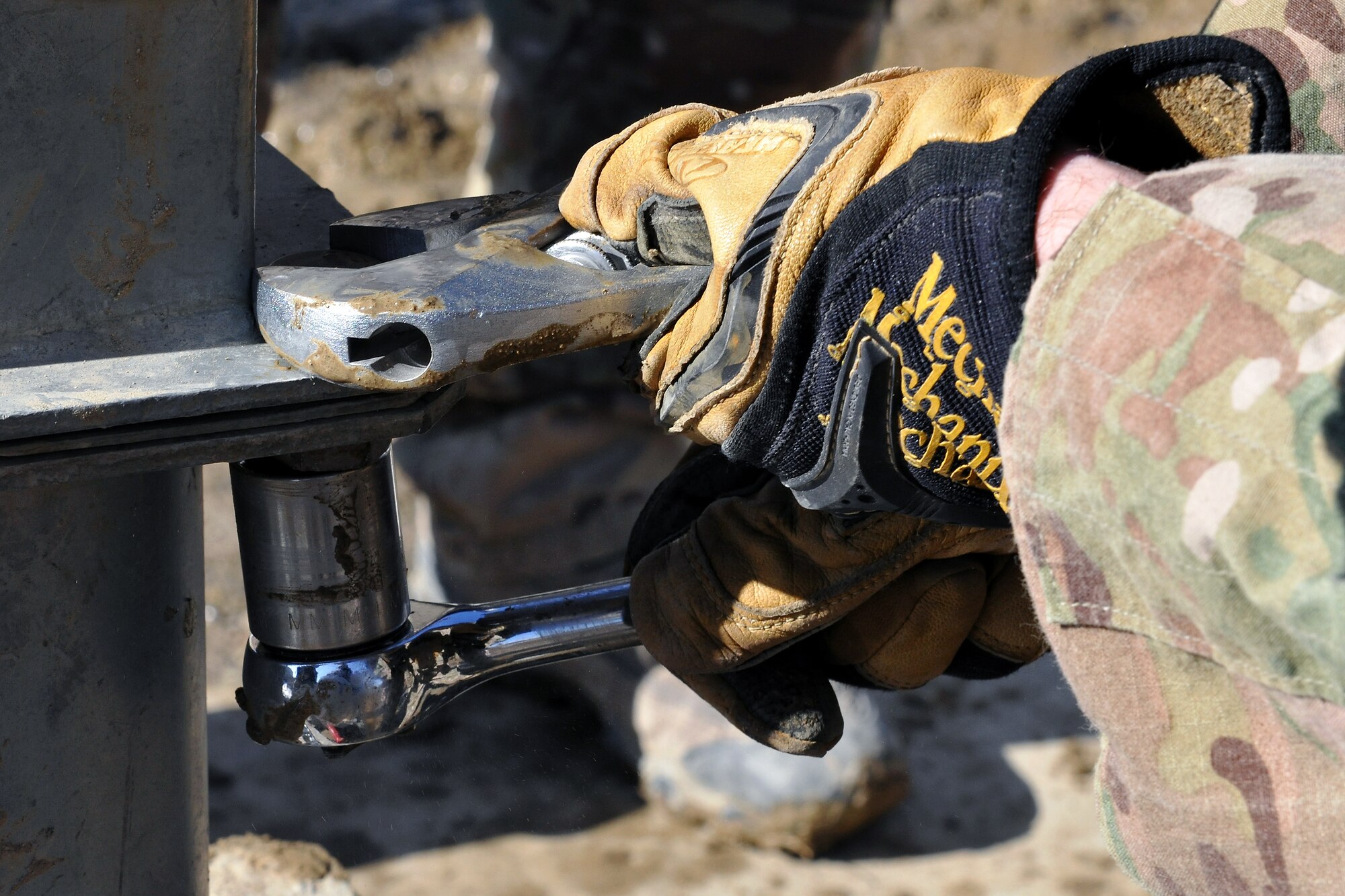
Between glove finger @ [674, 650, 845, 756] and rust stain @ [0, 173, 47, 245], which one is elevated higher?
rust stain @ [0, 173, 47, 245]

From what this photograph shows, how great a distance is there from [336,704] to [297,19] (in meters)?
3.57

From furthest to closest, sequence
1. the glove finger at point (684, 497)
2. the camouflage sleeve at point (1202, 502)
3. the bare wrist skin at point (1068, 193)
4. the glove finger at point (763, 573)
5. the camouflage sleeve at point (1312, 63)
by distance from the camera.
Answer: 1. the glove finger at point (684, 497)
2. the glove finger at point (763, 573)
3. the camouflage sleeve at point (1312, 63)
4. the bare wrist skin at point (1068, 193)
5. the camouflage sleeve at point (1202, 502)

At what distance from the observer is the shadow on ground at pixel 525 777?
5.83ft

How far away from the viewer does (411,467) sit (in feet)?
6.98

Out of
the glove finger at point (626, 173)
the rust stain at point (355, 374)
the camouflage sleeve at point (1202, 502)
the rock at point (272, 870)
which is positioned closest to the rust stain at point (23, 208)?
the rust stain at point (355, 374)

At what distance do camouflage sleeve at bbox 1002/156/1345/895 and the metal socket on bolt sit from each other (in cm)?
40

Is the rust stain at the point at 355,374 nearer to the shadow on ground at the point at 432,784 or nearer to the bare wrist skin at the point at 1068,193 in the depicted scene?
the bare wrist skin at the point at 1068,193

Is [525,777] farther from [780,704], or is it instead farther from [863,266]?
[863,266]

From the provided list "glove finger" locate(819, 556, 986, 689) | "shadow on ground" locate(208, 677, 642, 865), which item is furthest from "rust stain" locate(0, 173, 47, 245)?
"shadow on ground" locate(208, 677, 642, 865)

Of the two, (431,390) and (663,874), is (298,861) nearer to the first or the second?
(663,874)

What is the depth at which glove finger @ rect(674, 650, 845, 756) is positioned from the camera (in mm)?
951

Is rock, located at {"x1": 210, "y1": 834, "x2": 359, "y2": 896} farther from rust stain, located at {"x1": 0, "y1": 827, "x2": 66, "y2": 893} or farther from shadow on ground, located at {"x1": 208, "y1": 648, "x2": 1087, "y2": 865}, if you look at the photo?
rust stain, located at {"x1": 0, "y1": 827, "x2": 66, "y2": 893}

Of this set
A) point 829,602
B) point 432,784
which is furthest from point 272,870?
point 829,602

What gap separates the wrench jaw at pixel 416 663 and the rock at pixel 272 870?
2.06 feet
